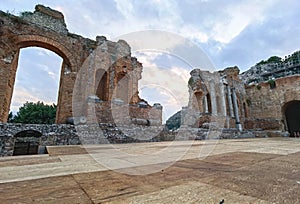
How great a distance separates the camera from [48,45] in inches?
436

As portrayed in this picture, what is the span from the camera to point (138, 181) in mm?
1449

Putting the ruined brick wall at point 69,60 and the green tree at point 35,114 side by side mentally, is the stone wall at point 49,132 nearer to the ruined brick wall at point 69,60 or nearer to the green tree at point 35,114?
the ruined brick wall at point 69,60

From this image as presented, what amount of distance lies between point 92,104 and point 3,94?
18.4 feet

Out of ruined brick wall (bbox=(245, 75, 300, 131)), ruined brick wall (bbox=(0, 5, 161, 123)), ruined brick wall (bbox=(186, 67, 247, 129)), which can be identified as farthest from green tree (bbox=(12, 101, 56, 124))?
ruined brick wall (bbox=(245, 75, 300, 131))

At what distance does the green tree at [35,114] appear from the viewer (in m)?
27.6

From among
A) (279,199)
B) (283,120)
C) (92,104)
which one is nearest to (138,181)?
(279,199)

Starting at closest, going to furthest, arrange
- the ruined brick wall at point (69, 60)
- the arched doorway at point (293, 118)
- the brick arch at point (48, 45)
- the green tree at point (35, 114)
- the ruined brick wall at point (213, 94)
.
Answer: the ruined brick wall at point (69, 60) < the brick arch at point (48, 45) < the ruined brick wall at point (213, 94) < the arched doorway at point (293, 118) < the green tree at point (35, 114)

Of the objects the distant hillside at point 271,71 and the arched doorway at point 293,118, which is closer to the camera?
the arched doorway at point 293,118

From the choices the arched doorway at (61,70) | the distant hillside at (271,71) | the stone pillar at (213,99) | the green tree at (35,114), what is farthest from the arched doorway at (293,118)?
the green tree at (35,114)

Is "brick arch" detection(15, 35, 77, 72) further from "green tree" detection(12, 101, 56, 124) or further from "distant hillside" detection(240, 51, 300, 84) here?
"distant hillside" detection(240, 51, 300, 84)

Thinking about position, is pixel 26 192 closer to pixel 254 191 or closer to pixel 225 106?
pixel 254 191

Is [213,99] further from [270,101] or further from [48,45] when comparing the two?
[48,45]

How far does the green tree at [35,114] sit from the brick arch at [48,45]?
20192 millimetres

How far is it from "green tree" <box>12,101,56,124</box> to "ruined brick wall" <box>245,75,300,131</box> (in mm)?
29286
